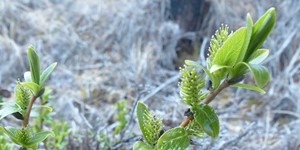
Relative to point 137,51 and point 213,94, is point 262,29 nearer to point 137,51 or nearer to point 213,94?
point 213,94

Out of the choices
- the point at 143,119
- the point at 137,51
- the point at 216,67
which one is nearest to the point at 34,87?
the point at 143,119

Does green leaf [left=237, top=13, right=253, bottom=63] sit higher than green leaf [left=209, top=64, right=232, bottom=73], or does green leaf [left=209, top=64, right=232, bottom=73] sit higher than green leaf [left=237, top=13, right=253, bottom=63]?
green leaf [left=237, top=13, right=253, bottom=63]

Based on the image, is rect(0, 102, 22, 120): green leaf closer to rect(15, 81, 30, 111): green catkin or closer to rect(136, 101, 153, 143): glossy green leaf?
rect(15, 81, 30, 111): green catkin

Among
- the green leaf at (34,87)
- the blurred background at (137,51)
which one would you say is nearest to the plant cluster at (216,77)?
the green leaf at (34,87)

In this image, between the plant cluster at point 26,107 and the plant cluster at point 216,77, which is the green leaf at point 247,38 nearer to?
the plant cluster at point 216,77

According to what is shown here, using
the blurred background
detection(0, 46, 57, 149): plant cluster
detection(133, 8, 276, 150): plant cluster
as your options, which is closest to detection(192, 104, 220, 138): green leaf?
detection(133, 8, 276, 150): plant cluster

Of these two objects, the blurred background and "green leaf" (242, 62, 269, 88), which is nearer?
"green leaf" (242, 62, 269, 88)
